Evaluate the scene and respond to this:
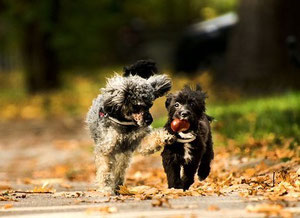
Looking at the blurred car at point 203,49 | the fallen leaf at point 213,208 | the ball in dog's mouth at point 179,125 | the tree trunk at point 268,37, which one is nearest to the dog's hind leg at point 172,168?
the ball in dog's mouth at point 179,125

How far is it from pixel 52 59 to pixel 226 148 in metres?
15.9

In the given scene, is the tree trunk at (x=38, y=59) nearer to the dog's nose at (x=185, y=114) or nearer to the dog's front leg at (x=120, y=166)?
the dog's front leg at (x=120, y=166)

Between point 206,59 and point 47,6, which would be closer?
point 47,6

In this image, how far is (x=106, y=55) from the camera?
43.9 metres

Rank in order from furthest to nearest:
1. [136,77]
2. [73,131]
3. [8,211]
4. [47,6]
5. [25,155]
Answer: [47,6] < [73,131] < [25,155] < [136,77] < [8,211]

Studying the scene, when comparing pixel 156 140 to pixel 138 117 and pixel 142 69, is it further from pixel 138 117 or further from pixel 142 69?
pixel 142 69

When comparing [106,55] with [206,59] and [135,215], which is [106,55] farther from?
[135,215]

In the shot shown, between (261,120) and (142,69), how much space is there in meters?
5.34

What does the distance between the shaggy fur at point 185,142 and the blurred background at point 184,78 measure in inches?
142

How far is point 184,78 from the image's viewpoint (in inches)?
1053

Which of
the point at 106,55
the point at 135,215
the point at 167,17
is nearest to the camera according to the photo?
the point at 135,215

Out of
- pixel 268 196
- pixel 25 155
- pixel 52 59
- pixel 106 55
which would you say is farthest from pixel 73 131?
pixel 106 55

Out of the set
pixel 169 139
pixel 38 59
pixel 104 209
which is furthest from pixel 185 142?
pixel 38 59

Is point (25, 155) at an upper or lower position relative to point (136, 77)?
upper
